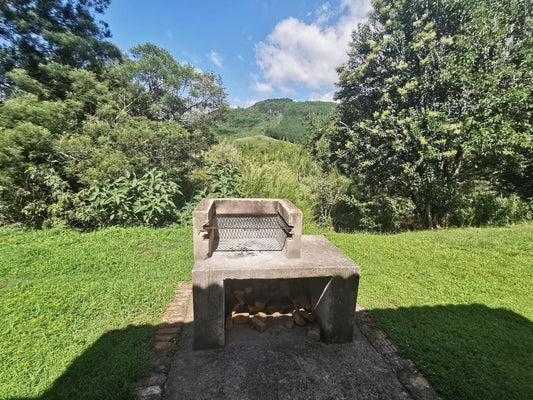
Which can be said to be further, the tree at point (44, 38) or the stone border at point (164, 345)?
the tree at point (44, 38)

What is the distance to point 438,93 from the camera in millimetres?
5820

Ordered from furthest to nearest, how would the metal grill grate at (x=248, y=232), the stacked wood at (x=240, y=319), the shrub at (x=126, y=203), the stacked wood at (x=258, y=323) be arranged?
the shrub at (x=126, y=203) < the metal grill grate at (x=248, y=232) < the stacked wood at (x=240, y=319) < the stacked wood at (x=258, y=323)

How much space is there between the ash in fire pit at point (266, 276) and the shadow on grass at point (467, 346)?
0.62m

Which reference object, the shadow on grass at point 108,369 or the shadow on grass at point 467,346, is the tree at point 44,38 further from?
the shadow on grass at point 467,346

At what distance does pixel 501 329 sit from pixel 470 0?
670 cm

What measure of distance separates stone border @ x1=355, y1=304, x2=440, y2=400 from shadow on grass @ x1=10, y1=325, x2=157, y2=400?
6.49ft

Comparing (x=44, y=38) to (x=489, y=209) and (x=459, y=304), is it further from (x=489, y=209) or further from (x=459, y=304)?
(x=489, y=209)

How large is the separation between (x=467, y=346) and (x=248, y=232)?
245 cm

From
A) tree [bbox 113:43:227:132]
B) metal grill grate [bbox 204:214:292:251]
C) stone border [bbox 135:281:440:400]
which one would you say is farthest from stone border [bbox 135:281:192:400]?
tree [bbox 113:43:227:132]

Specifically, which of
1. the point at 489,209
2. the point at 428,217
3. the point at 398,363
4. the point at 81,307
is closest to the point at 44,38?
the point at 81,307

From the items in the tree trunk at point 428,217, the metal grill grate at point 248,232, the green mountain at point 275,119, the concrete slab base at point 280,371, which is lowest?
the concrete slab base at point 280,371

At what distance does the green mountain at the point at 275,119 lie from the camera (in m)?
24.7

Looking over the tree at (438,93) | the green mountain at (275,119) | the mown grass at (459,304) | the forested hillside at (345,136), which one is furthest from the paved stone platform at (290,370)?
the green mountain at (275,119)

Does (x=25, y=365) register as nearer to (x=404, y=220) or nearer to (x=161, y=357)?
(x=161, y=357)
